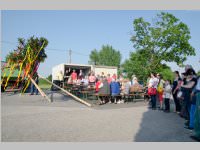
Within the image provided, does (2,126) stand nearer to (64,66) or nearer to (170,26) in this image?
(64,66)

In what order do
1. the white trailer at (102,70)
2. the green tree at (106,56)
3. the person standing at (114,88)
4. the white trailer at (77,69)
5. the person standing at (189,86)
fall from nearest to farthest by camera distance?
the person standing at (189,86) → the person standing at (114,88) → the white trailer at (77,69) → the white trailer at (102,70) → the green tree at (106,56)

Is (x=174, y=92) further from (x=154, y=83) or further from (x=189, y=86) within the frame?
(x=189, y=86)

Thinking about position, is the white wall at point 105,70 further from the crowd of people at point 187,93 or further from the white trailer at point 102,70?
the crowd of people at point 187,93

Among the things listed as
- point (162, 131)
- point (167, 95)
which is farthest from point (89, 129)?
point (167, 95)

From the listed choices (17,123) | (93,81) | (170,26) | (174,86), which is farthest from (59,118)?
(170,26)

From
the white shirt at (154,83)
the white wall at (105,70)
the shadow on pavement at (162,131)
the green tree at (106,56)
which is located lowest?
the shadow on pavement at (162,131)

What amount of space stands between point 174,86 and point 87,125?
4.46 m

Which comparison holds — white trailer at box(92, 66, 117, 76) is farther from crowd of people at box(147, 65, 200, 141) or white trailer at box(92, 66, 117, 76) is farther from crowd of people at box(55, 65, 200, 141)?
crowd of people at box(147, 65, 200, 141)

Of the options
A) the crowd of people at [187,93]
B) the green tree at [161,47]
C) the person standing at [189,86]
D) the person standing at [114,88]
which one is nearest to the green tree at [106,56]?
the green tree at [161,47]

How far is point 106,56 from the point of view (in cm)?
8162

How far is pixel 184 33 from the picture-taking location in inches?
1189

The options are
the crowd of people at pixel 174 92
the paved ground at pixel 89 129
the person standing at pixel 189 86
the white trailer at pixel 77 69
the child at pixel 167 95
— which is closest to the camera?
the paved ground at pixel 89 129

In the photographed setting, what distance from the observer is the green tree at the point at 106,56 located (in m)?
81.5

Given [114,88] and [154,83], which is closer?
[154,83]
